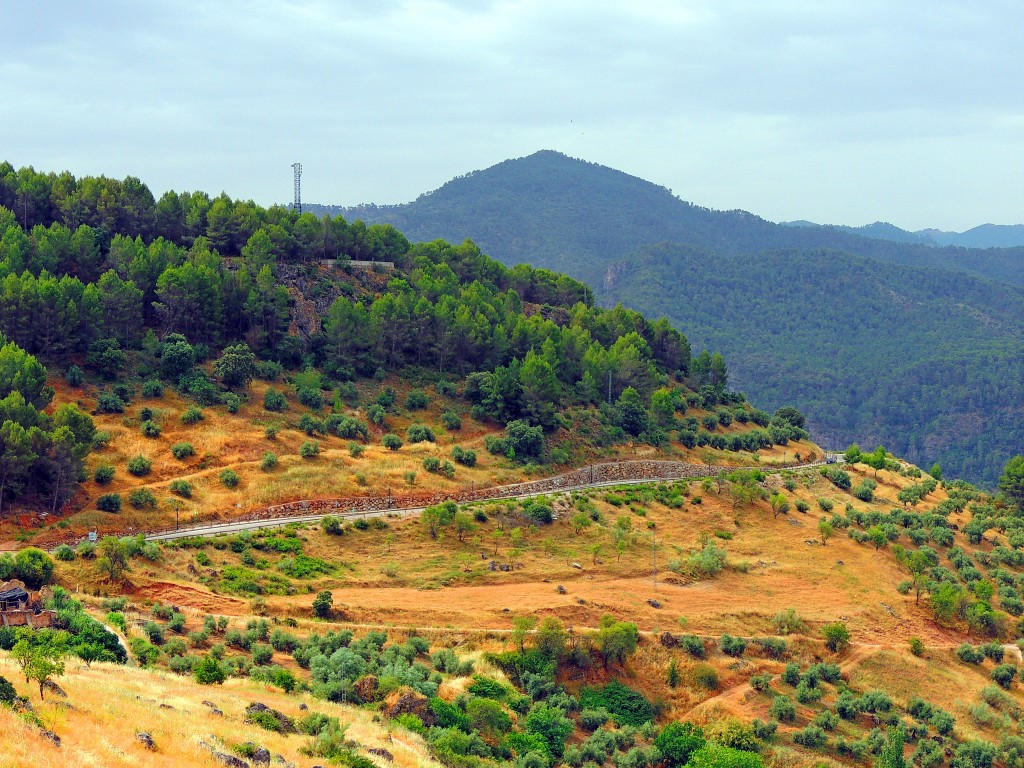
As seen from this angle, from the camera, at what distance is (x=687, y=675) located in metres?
51.0

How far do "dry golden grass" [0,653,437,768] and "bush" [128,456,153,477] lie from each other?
26.8 metres

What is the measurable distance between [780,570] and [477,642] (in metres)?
25.2

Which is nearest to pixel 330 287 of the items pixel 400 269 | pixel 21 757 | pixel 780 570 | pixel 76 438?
pixel 400 269

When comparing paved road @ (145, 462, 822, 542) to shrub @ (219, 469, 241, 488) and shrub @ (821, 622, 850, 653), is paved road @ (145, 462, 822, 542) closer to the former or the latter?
shrub @ (219, 469, 241, 488)

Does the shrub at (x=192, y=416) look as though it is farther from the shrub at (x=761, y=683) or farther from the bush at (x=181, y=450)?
the shrub at (x=761, y=683)

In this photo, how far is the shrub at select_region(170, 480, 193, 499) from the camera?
59531mm

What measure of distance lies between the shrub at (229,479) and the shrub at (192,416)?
7.69 meters

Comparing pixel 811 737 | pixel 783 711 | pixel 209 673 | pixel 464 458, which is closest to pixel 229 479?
pixel 464 458

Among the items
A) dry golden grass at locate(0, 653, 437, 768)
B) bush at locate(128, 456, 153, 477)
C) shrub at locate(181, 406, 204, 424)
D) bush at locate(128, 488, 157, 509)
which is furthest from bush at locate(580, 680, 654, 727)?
shrub at locate(181, 406, 204, 424)

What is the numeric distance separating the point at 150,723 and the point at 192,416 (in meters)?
43.7

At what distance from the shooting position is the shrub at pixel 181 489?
59531mm

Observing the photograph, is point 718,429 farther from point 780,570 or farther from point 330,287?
point 330,287

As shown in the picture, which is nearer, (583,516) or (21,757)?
(21,757)

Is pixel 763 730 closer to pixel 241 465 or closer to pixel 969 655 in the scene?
pixel 969 655
